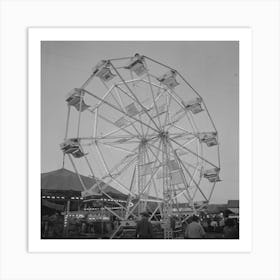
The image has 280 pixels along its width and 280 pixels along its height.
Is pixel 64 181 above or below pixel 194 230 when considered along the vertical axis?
above

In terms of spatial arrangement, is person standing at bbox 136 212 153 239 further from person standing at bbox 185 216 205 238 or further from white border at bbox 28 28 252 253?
person standing at bbox 185 216 205 238

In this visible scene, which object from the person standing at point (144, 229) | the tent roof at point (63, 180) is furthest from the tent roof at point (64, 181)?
the person standing at point (144, 229)

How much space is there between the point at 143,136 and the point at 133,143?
148 mm

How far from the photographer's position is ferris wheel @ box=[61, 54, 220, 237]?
4.21 meters

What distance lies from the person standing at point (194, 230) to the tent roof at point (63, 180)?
3.29ft

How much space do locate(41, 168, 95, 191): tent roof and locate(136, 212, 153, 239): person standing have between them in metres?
0.60

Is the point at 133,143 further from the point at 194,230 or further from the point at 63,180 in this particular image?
the point at 194,230
